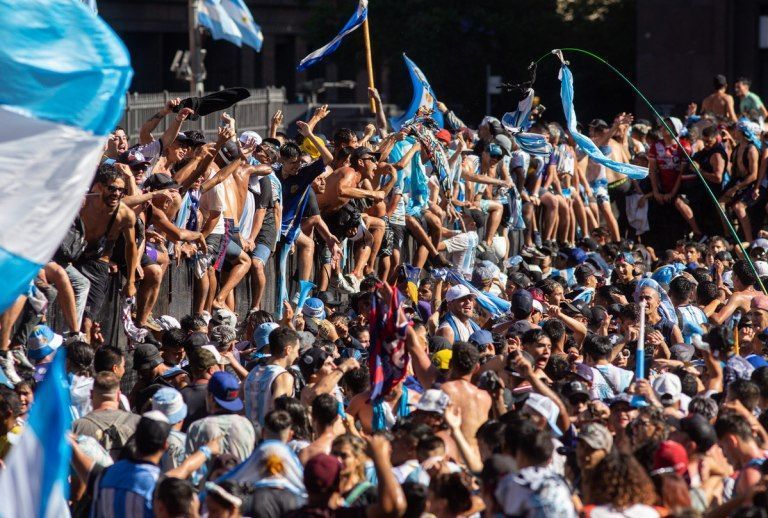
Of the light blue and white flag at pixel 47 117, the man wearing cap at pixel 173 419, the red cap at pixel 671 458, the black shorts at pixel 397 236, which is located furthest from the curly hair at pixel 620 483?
the black shorts at pixel 397 236

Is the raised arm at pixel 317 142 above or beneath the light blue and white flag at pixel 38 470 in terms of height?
above

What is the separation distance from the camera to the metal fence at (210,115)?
23234 mm

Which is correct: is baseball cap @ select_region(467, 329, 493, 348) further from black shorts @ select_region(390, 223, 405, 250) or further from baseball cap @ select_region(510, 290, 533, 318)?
black shorts @ select_region(390, 223, 405, 250)

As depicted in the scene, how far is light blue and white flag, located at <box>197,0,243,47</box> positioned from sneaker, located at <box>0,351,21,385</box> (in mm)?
16837

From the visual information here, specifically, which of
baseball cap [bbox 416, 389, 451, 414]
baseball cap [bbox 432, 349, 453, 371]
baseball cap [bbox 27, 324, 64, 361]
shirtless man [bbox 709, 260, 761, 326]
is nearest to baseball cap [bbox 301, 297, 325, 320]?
baseball cap [bbox 432, 349, 453, 371]

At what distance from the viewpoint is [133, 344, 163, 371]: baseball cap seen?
10234 millimetres

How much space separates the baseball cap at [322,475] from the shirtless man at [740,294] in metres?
6.49

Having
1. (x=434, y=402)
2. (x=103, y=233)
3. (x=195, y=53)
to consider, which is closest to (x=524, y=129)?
(x=103, y=233)

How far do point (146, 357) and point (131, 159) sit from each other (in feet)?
8.97

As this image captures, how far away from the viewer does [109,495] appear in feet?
25.6

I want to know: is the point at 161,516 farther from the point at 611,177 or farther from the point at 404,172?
the point at 611,177

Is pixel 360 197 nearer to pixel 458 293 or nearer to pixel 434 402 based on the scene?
pixel 458 293

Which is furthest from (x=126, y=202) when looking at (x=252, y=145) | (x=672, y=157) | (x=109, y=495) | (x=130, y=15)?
(x=130, y=15)

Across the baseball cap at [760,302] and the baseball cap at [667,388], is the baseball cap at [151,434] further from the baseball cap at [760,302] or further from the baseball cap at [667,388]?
the baseball cap at [760,302]
